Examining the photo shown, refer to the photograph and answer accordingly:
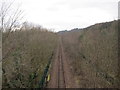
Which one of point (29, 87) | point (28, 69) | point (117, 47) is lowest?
point (29, 87)

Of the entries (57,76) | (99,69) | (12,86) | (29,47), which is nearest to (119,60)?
(99,69)

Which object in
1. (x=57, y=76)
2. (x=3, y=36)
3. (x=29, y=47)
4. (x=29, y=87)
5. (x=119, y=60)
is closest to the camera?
(x=3, y=36)

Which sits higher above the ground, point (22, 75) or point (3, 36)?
point (3, 36)

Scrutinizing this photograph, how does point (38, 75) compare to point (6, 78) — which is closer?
point (6, 78)

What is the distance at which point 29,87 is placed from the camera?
1349cm

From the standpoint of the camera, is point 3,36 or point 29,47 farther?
point 29,47

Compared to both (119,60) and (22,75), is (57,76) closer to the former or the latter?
(22,75)

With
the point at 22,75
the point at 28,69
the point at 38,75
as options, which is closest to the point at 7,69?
the point at 22,75

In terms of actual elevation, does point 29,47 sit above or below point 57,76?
above

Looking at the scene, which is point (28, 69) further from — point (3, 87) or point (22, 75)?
point (3, 87)

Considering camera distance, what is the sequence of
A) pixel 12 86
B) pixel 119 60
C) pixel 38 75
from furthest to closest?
pixel 38 75
pixel 119 60
pixel 12 86

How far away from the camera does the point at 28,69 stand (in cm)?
1478

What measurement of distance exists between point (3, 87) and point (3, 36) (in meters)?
4.27

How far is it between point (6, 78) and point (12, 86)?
30.6 inches
